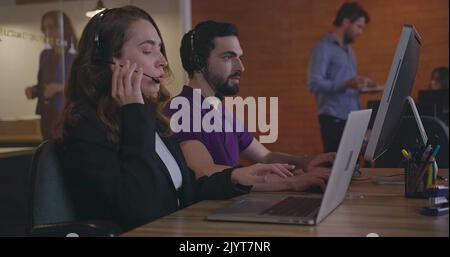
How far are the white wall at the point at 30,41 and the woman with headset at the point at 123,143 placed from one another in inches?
8.0

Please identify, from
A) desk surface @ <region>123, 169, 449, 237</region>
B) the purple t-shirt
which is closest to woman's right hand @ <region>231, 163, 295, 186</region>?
desk surface @ <region>123, 169, 449, 237</region>

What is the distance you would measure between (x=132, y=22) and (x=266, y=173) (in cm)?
59

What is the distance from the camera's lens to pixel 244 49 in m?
2.25

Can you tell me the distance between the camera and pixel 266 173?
1256 millimetres

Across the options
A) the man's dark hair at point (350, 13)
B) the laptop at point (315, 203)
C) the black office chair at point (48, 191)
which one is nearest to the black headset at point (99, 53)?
the black office chair at point (48, 191)

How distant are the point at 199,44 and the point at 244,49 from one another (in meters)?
A: 0.41

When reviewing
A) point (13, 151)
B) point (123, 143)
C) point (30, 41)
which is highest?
point (30, 41)

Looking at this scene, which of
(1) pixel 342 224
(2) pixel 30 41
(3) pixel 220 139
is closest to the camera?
(1) pixel 342 224

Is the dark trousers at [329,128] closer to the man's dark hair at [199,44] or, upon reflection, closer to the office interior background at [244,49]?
the office interior background at [244,49]

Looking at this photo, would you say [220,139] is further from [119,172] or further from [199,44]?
[119,172]

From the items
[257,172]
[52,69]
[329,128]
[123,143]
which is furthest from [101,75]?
[52,69]

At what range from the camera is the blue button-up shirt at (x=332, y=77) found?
96.9 inches

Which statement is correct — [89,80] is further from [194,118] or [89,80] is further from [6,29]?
[6,29]

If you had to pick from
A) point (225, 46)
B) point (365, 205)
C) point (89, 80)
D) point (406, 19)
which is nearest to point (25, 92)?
point (225, 46)
